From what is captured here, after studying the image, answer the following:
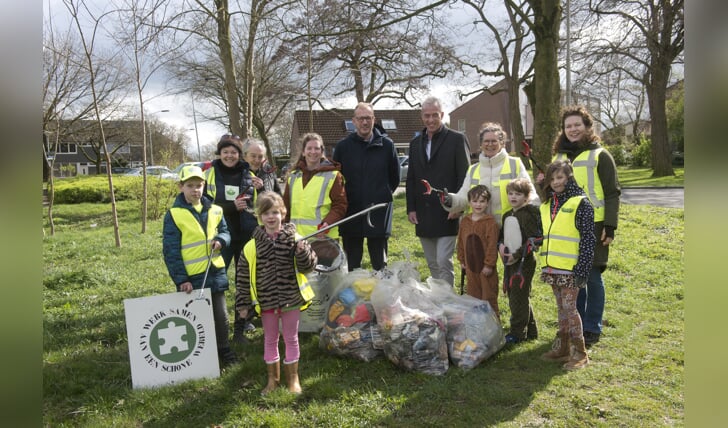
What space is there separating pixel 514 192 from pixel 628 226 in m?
6.88

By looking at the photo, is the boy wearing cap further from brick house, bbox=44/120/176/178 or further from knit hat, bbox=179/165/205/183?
brick house, bbox=44/120/176/178

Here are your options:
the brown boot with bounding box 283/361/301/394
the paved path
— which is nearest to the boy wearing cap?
the brown boot with bounding box 283/361/301/394

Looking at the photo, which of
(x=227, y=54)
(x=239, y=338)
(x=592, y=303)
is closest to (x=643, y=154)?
(x=227, y=54)

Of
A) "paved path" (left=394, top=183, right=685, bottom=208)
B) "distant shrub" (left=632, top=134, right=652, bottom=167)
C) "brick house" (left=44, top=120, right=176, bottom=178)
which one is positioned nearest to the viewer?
"paved path" (left=394, top=183, right=685, bottom=208)

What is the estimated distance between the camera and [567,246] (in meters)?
3.88

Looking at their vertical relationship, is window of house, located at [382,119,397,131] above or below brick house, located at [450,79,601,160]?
below

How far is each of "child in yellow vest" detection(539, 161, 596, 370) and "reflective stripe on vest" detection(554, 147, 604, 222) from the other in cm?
33

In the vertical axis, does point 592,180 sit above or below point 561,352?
above

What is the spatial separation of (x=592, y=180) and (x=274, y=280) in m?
2.73

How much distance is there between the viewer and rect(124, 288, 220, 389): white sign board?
383cm

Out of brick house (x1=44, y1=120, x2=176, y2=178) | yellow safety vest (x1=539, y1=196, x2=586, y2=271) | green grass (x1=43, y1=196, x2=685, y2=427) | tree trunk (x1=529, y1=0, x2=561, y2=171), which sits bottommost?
green grass (x1=43, y1=196, x2=685, y2=427)

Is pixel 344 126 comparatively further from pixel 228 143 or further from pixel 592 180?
pixel 592 180

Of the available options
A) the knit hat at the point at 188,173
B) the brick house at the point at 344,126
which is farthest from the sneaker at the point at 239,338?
the brick house at the point at 344,126
